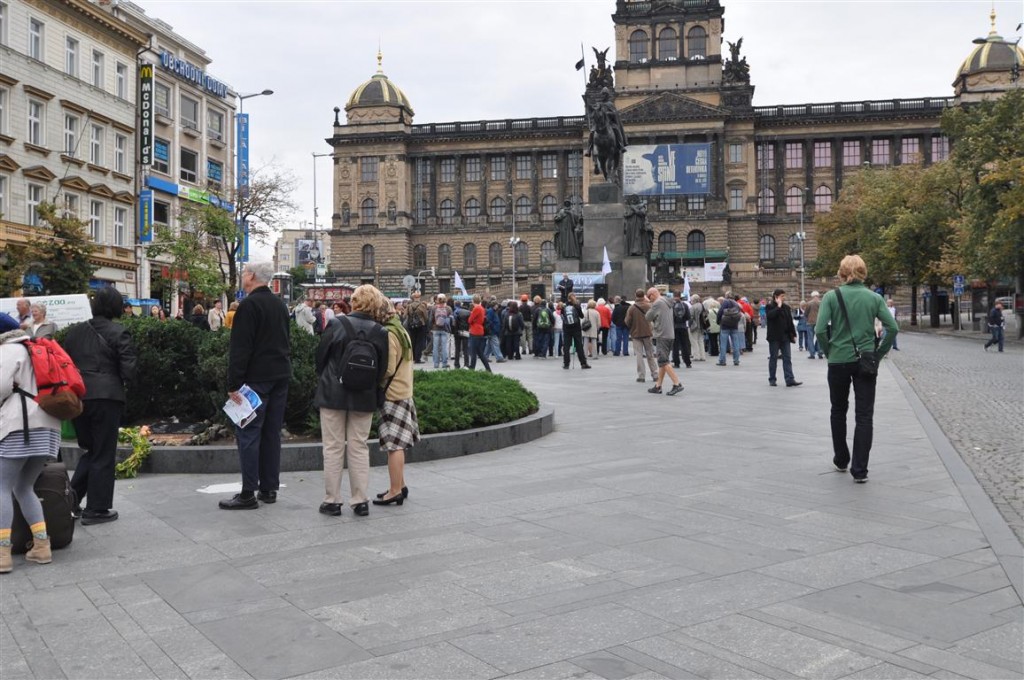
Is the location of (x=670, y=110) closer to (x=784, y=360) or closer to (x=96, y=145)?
(x=96, y=145)

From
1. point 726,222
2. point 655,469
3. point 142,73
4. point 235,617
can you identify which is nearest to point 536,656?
point 235,617

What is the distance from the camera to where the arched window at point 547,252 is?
322ft

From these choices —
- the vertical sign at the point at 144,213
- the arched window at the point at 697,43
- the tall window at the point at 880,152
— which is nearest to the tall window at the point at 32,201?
the vertical sign at the point at 144,213

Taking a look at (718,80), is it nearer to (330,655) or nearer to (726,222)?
(726,222)

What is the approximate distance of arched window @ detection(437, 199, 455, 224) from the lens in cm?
10256

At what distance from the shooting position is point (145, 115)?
4566 centimetres

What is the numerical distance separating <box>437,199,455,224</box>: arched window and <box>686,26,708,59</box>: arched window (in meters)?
29.4

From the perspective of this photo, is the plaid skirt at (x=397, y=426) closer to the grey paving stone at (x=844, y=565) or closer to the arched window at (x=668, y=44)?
the grey paving stone at (x=844, y=565)

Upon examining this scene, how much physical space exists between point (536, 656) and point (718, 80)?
9624 centimetres

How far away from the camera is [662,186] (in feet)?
268

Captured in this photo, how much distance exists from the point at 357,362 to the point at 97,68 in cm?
4136

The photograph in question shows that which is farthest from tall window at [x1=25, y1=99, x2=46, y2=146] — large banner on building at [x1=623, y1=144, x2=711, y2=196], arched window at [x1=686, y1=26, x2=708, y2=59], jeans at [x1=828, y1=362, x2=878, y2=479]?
arched window at [x1=686, y1=26, x2=708, y2=59]

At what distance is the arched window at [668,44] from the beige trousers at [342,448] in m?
93.7

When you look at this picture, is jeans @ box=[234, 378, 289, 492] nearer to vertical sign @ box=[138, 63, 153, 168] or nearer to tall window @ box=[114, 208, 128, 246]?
tall window @ box=[114, 208, 128, 246]
